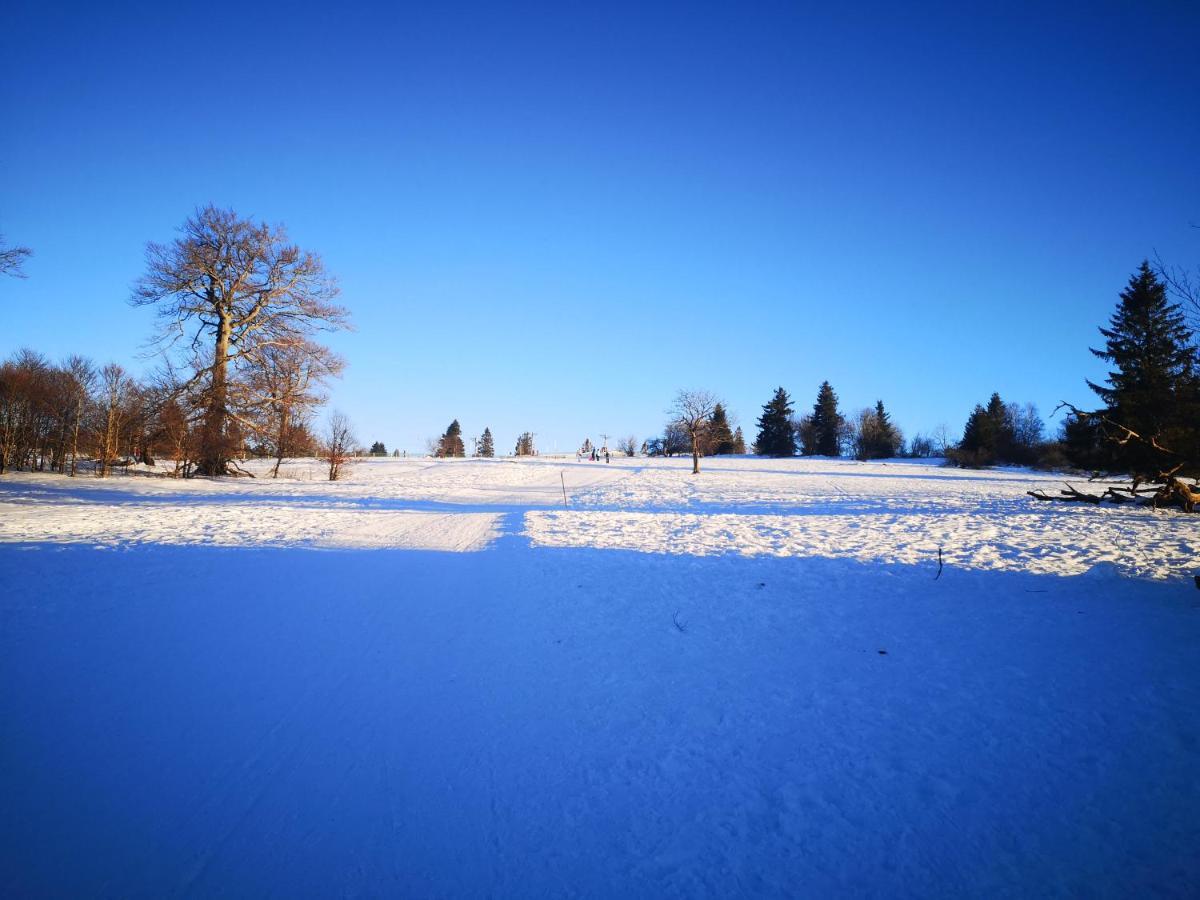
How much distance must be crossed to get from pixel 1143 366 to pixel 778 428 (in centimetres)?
4657

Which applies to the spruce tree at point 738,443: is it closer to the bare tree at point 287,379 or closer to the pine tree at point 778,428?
Result: the pine tree at point 778,428

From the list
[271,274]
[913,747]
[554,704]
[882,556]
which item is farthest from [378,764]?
[271,274]

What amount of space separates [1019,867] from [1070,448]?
122 feet

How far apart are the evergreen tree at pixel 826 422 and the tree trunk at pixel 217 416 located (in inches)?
2651

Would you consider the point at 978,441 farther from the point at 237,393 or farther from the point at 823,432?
the point at 237,393

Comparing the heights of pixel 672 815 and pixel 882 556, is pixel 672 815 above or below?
below

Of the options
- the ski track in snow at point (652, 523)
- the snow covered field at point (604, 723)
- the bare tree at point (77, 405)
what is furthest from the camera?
the bare tree at point (77, 405)

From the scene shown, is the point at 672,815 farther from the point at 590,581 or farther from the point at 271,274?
the point at 271,274

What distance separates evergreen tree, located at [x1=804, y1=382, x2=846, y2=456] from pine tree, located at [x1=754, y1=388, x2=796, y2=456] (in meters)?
3.69

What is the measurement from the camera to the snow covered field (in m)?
2.89

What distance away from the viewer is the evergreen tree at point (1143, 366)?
69.3 ft

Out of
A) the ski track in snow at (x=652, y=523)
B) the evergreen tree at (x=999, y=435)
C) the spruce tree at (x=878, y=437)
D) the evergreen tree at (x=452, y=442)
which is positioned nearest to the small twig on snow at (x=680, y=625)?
the ski track in snow at (x=652, y=523)

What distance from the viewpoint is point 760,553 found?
9.40 metres

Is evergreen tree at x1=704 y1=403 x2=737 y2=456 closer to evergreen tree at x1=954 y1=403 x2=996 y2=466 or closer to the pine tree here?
the pine tree
